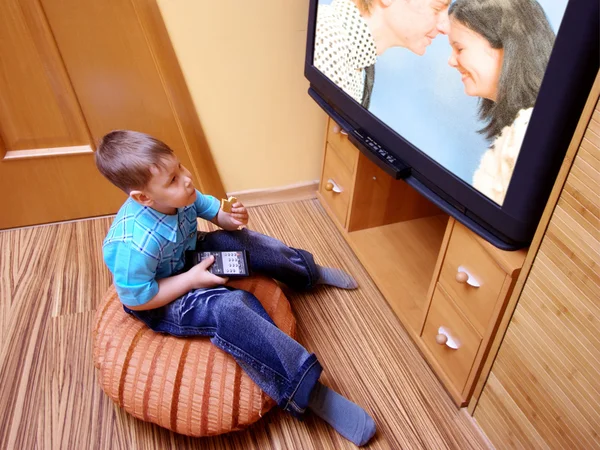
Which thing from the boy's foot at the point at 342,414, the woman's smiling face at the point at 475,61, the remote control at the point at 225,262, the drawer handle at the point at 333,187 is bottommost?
the boy's foot at the point at 342,414

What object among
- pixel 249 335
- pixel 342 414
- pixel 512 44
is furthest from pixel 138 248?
pixel 512 44

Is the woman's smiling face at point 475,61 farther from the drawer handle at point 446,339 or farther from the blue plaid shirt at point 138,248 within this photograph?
the blue plaid shirt at point 138,248

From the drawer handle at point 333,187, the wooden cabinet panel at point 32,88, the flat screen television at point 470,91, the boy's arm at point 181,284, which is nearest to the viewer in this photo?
the flat screen television at point 470,91

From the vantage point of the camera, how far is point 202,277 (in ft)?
3.74

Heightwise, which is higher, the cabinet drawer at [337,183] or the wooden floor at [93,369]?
the cabinet drawer at [337,183]

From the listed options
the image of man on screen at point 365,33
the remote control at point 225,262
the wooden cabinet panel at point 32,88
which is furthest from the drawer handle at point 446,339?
the wooden cabinet panel at point 32,88

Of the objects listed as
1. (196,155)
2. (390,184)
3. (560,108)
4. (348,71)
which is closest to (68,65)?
(196,155)

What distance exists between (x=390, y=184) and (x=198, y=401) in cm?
88

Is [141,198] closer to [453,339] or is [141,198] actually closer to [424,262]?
[453,339]

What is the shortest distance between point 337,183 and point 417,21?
70 cm

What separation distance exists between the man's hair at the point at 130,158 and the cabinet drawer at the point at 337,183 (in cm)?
72

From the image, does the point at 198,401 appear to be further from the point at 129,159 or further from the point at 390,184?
the point at 390,184

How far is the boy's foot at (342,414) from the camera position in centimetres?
111

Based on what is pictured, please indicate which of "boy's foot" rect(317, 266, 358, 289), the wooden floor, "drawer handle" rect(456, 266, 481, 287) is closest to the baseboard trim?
the wooden floor
